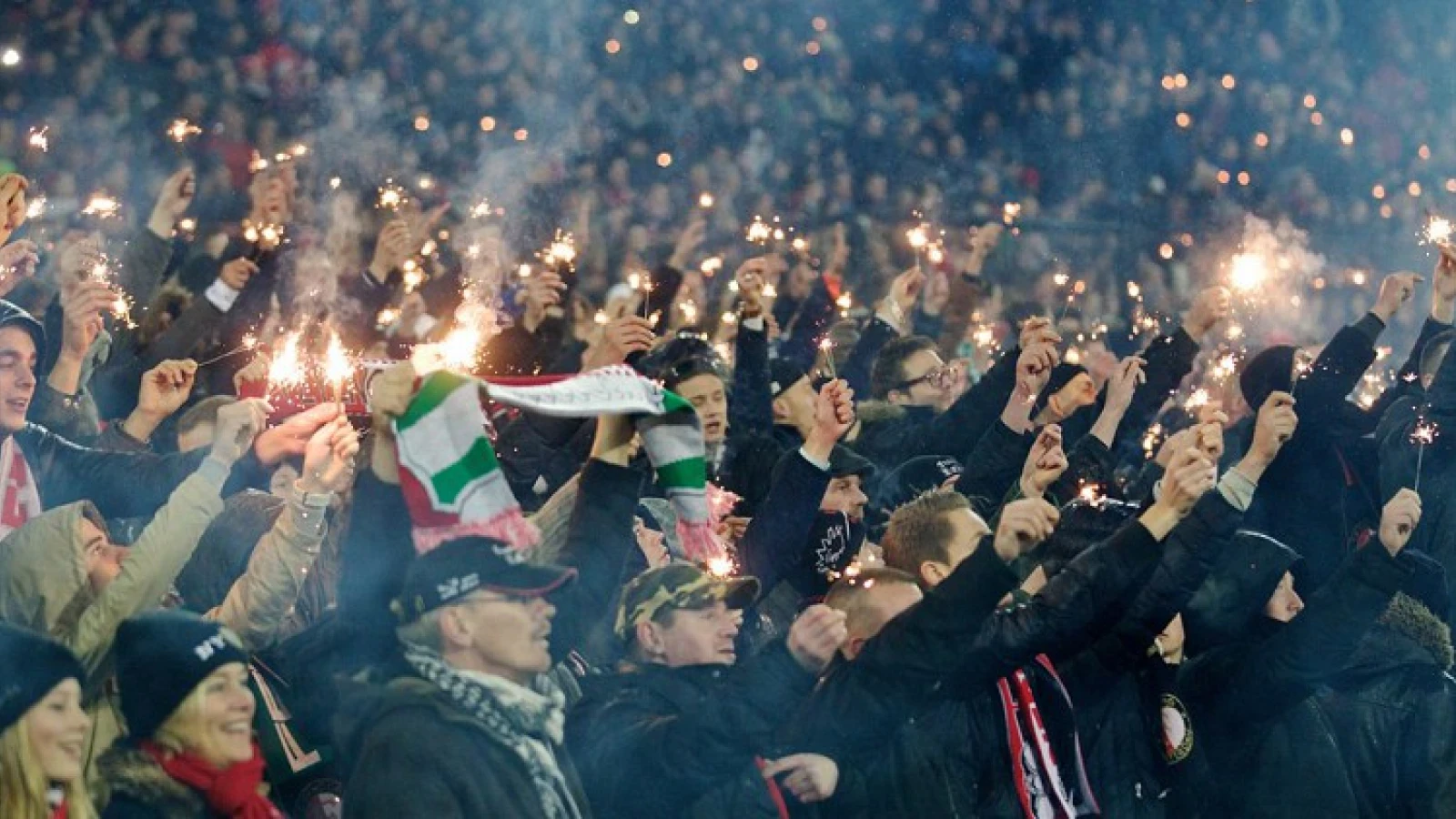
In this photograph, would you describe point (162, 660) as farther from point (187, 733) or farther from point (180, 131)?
point (180, 131)

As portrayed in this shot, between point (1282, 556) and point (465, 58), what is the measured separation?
306 inches

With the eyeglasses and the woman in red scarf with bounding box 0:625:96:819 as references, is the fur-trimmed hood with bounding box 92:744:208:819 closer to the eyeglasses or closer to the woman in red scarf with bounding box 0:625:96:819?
the woman in red scarf with bounding box 0:625:96:819

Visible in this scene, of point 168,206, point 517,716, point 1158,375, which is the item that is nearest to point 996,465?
point 1158,375

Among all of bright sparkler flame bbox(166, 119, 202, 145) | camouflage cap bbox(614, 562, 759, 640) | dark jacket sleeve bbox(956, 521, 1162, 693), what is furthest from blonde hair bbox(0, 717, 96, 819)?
bright sparkler flame bbox(166, 119, 202, 145)

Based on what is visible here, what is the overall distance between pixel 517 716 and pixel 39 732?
35.2 inches

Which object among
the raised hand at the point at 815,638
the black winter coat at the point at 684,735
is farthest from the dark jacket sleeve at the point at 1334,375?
the raised hand at the point at 815,638

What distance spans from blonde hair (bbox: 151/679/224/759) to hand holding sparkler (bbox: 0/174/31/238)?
223 cm

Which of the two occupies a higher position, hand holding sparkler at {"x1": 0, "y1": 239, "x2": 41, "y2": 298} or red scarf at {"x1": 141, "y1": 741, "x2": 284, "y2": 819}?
red scarf at {"x1": 141, "y1": 741, "x2": 284, "y2": 819}

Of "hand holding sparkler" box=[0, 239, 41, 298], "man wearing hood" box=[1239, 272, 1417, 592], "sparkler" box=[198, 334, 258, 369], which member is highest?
"hand holding sparkler" box=[0, 239, 41, 298]

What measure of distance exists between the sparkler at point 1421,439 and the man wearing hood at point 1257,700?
4.42 feet

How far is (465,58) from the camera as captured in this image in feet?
39.5

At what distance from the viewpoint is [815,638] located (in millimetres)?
3990

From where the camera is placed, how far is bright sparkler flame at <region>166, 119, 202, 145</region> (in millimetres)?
9492

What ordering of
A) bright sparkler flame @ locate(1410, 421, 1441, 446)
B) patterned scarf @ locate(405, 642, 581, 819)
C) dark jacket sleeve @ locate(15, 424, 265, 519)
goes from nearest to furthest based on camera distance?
patterned scarf @ locate(405, 642, 581, 819) → dark jacket sleeve @ locate(15, 424, 265, 519) → bright sparkler flame @ locate(1410, 421, 1441, 446)
